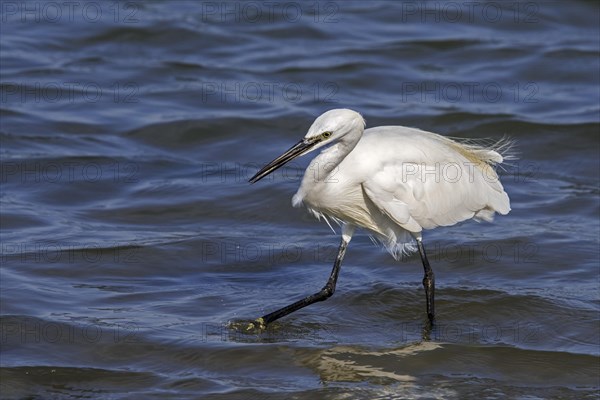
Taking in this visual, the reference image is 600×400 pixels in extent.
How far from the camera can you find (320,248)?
10977 mm

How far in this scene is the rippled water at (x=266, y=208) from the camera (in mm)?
8359

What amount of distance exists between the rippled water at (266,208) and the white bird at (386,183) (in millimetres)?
717

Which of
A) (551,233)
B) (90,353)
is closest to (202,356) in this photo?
(90,353)

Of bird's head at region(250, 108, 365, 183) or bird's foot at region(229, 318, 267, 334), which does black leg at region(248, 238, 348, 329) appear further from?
bird's head at region(250, 108, 365, 183)

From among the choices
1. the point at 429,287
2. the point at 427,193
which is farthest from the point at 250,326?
the point at 427,193

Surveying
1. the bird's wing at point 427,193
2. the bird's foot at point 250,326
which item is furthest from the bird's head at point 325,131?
the bird's foot at point 250,326

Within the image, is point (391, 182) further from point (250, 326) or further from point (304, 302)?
point (250, 326)

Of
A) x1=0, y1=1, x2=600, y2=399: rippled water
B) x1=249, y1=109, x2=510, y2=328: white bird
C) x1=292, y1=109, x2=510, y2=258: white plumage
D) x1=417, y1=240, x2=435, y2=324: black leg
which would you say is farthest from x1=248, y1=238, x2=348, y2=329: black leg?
x1=417, y1=240, x2=435, y2=324: black leg

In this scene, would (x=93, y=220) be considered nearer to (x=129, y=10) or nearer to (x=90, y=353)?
(x=90, y=353)

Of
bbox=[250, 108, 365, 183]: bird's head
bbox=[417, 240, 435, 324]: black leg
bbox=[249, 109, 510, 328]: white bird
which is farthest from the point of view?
bbox=[417, 240, 435, 324]: black leg

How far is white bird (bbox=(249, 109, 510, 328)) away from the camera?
8.32 m

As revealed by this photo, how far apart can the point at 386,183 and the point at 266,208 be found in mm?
3481

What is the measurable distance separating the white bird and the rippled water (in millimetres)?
717

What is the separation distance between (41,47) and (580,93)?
7974 mm
